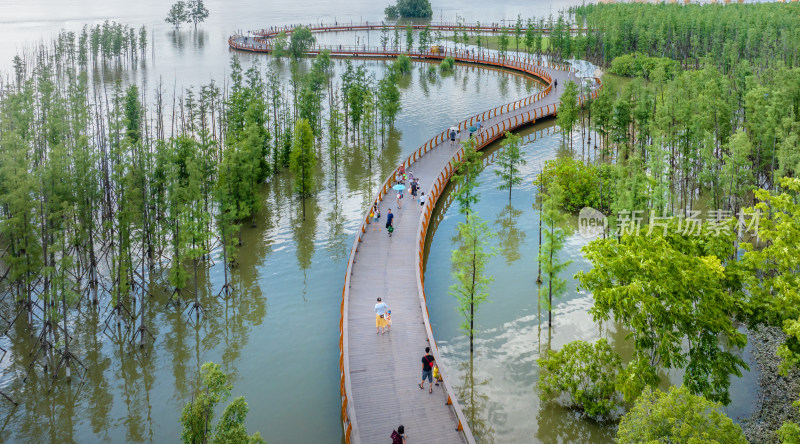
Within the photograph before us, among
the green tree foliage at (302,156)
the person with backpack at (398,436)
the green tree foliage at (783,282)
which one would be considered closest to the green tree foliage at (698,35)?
the green tree foliage at (302,156)

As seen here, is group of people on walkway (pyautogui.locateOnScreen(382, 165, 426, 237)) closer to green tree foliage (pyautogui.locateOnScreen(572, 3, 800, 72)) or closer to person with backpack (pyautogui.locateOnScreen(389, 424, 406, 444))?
person with backpack (pyautogui.locateOnScreen(389, 424, 406, 444))

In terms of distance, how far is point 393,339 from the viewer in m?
32.3

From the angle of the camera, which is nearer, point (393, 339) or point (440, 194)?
point (393, 339)

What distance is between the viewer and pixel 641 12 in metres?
134

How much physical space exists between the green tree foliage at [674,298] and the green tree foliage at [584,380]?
238 centimetres

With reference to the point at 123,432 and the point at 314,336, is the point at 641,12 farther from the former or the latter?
the point at 123,432

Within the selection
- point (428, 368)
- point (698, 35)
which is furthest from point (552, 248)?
point (698, 35)

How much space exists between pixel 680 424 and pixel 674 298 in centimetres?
545

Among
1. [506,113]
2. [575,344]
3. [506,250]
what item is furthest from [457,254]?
[506,113]

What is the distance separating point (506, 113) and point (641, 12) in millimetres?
70581

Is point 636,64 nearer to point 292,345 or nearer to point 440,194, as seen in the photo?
point 440,194

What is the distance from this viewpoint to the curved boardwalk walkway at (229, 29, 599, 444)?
86.5 feet

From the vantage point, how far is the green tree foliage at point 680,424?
2028 cm

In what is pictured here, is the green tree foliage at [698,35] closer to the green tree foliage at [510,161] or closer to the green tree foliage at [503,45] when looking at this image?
the green tree foliage at [503,45]
